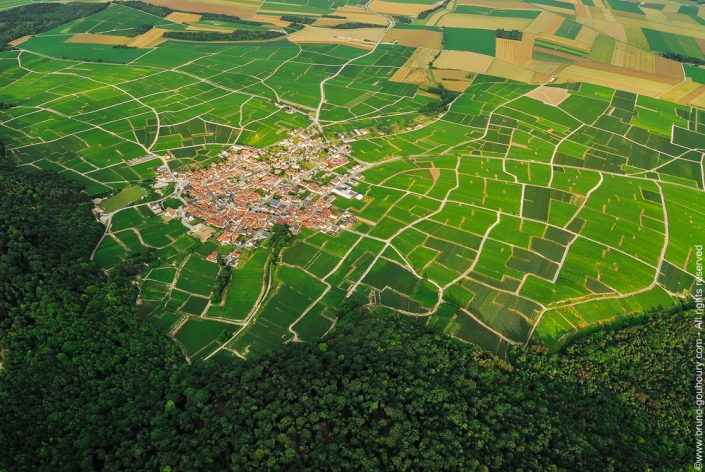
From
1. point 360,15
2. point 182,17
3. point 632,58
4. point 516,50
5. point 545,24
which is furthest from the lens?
point 360,15

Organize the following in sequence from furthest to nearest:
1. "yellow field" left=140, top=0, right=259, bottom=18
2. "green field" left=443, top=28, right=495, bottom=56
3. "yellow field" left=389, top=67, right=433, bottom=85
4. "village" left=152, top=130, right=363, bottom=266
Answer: "yellow field" left=140, top=0, right=259, bottom=18
"green field" left=443, top=28, right=495, bottom=56
"yellow field" left=389, top=67, right=433, bottom=85
"village" left=152, top=130, right=363, bottom=266

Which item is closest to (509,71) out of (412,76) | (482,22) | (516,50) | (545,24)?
(516,50)

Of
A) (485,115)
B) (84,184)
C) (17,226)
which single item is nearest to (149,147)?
(84,184)

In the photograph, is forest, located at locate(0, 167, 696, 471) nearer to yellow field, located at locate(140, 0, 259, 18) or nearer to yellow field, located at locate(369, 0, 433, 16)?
yellow field, located at locate(140, 0, 259, 18)

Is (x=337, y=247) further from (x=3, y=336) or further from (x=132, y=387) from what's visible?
(x=3, y=336)

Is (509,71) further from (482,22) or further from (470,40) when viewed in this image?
(482,22)

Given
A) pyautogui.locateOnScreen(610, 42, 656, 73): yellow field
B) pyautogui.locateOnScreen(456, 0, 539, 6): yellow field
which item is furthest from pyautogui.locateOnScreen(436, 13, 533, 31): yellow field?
pyautogui.locateOnScreen(610, 42, 656, 73): yellow field

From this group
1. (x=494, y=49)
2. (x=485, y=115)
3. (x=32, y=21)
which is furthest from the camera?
(x=32, y=21)
